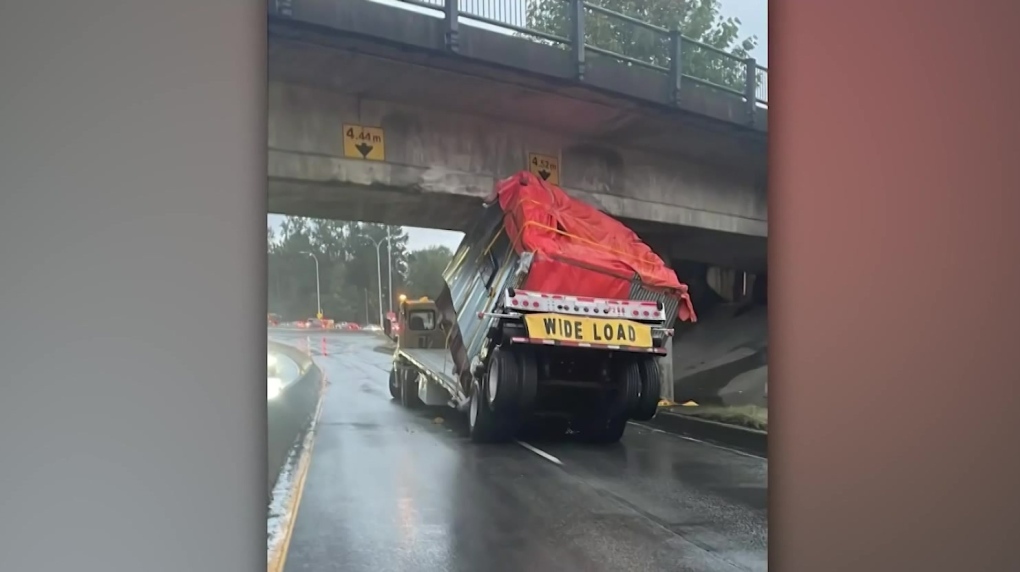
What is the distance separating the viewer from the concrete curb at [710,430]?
1569 mm

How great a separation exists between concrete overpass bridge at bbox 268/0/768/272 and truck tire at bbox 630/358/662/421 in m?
0.26

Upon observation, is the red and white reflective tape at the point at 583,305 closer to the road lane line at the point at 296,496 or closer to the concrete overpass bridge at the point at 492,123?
the concrete overpass bridge at the point at 492,123

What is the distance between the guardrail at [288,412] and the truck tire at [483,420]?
0.31m

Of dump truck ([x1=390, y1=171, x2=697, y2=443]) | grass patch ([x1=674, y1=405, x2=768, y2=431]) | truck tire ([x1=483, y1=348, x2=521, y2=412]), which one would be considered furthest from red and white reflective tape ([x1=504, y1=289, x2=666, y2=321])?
grass patch ([x1=674, y1=405, x2=768, y2=431])

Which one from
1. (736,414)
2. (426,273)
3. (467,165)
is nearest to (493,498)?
(426,273)

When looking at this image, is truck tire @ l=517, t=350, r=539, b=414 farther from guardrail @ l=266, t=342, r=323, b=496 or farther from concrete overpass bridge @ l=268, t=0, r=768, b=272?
guardrail @ l=266, t=342, r=323, b=496

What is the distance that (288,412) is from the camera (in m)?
1.35
